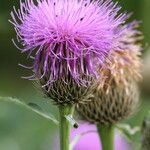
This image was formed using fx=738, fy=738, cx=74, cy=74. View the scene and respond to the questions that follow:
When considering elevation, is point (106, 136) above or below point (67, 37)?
below

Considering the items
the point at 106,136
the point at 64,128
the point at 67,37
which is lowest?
the point at 106,136

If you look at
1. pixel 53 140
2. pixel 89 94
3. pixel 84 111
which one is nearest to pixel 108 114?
pixel 84 111

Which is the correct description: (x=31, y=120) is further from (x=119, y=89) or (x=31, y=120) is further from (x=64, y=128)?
(x=64, y=128)

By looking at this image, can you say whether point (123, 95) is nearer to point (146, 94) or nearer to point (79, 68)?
point (79, 68)

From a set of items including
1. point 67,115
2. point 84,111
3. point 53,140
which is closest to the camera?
point 67,115

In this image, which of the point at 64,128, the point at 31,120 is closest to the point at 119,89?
the point at 64,128

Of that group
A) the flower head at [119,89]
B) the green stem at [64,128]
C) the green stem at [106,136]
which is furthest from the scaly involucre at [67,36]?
the green stem at [106,136]
